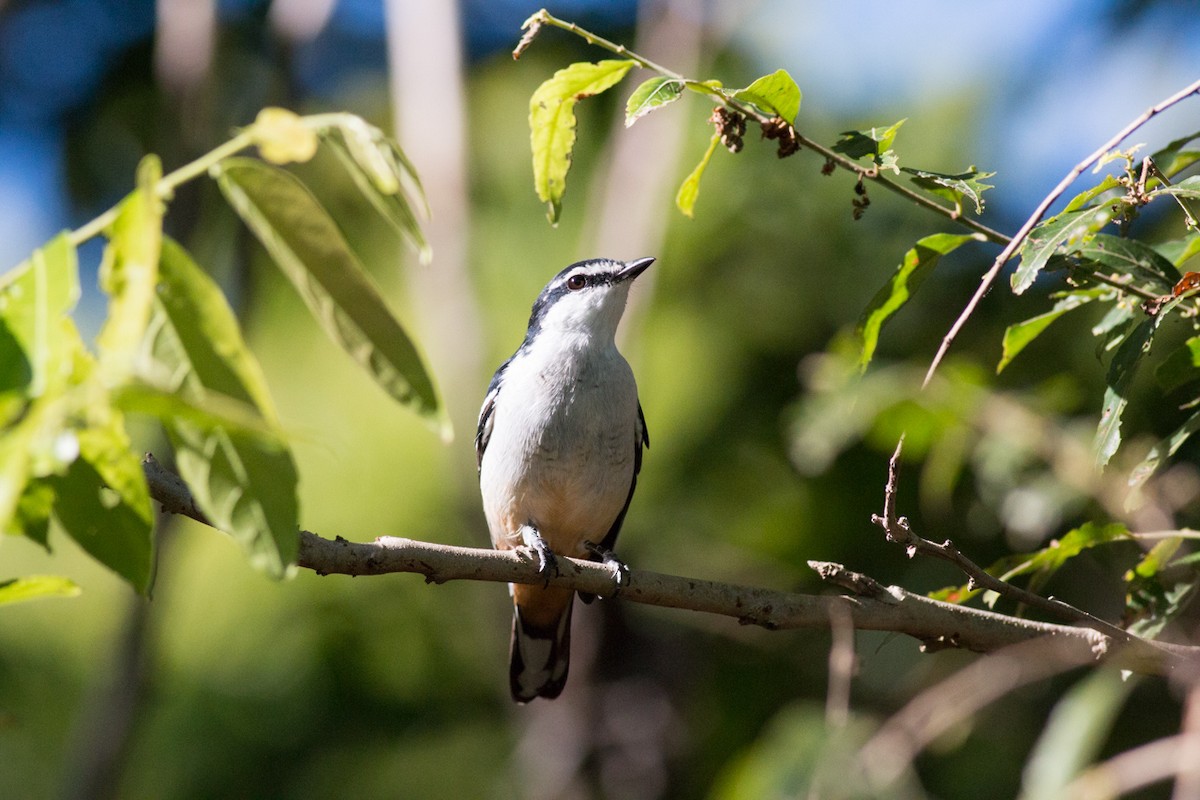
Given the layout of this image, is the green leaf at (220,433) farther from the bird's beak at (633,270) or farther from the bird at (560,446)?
the bird's beak at (633,270)

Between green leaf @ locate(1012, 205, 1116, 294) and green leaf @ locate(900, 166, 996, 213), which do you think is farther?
green leaf @ locate(900, 166, 996, 213)

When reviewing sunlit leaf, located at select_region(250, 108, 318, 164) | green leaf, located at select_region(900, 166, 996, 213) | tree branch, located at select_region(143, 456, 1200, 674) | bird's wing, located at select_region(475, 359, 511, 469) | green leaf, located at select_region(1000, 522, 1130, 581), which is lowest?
bird's wing, located at select_region(475, 359, 511, 469)

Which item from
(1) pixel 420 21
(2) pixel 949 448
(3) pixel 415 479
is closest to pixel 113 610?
(3) pixel 415 479

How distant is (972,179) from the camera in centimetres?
279

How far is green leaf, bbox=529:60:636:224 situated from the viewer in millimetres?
2646

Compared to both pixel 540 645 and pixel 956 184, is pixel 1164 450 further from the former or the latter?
pixel 540 645

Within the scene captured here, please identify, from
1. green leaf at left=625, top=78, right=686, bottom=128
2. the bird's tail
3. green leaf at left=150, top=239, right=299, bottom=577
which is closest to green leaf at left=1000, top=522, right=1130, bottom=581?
green leaf at left=625, top=78, right=686, bottom=128

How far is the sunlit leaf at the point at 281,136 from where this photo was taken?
1.93m

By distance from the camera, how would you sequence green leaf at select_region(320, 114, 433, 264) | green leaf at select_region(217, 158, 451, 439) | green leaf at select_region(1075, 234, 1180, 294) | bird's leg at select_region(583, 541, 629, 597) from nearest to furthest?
green leaf at select_region(217, 158, 451, 439) < green leaf at select_region(320, 114, 433, 264) < green leaf at select_region(1075, 234, 1180, 294) < bird's leg at select_region(583, 541, 629, 597)

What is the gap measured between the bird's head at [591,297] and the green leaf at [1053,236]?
137 inches

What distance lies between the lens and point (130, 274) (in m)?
1.60

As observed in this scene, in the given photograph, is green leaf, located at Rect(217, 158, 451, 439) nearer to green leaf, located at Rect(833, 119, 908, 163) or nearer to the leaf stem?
the leaf stem

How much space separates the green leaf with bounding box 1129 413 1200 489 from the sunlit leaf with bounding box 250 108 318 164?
7.04ft

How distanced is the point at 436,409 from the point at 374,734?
27.6 ft
